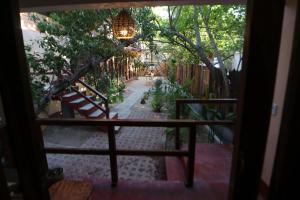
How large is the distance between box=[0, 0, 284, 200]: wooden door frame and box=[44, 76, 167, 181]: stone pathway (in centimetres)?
209

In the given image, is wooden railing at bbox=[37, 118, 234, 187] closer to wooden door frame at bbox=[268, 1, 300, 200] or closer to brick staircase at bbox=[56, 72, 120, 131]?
wooden door frame at bbox=[268, 1, 300, 200]

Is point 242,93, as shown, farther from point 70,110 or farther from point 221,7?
point 70,110

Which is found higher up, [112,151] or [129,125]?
[129,125]

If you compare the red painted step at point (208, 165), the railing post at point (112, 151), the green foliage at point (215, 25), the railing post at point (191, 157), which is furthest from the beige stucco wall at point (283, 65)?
the green foliage at point (215, 25)

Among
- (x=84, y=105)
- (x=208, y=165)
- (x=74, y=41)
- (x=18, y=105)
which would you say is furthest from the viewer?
(x=84, y=105)

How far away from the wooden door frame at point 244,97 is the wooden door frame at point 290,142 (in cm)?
6

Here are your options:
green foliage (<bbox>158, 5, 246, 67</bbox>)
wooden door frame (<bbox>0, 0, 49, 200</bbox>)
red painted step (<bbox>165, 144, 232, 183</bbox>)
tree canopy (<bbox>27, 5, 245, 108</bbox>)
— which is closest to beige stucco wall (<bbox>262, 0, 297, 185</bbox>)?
red painted step (<bbox>165, 144, 232, 183</bbox>)

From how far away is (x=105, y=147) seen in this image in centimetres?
489

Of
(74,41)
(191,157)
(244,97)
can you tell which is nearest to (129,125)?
(191,157)

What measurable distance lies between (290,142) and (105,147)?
15.1 feet

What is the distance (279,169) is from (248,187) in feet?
0.56

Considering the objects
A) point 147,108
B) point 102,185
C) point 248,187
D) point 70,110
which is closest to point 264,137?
point 248,187

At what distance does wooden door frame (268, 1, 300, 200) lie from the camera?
601mm

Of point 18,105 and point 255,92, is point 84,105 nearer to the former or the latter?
point 18,105
